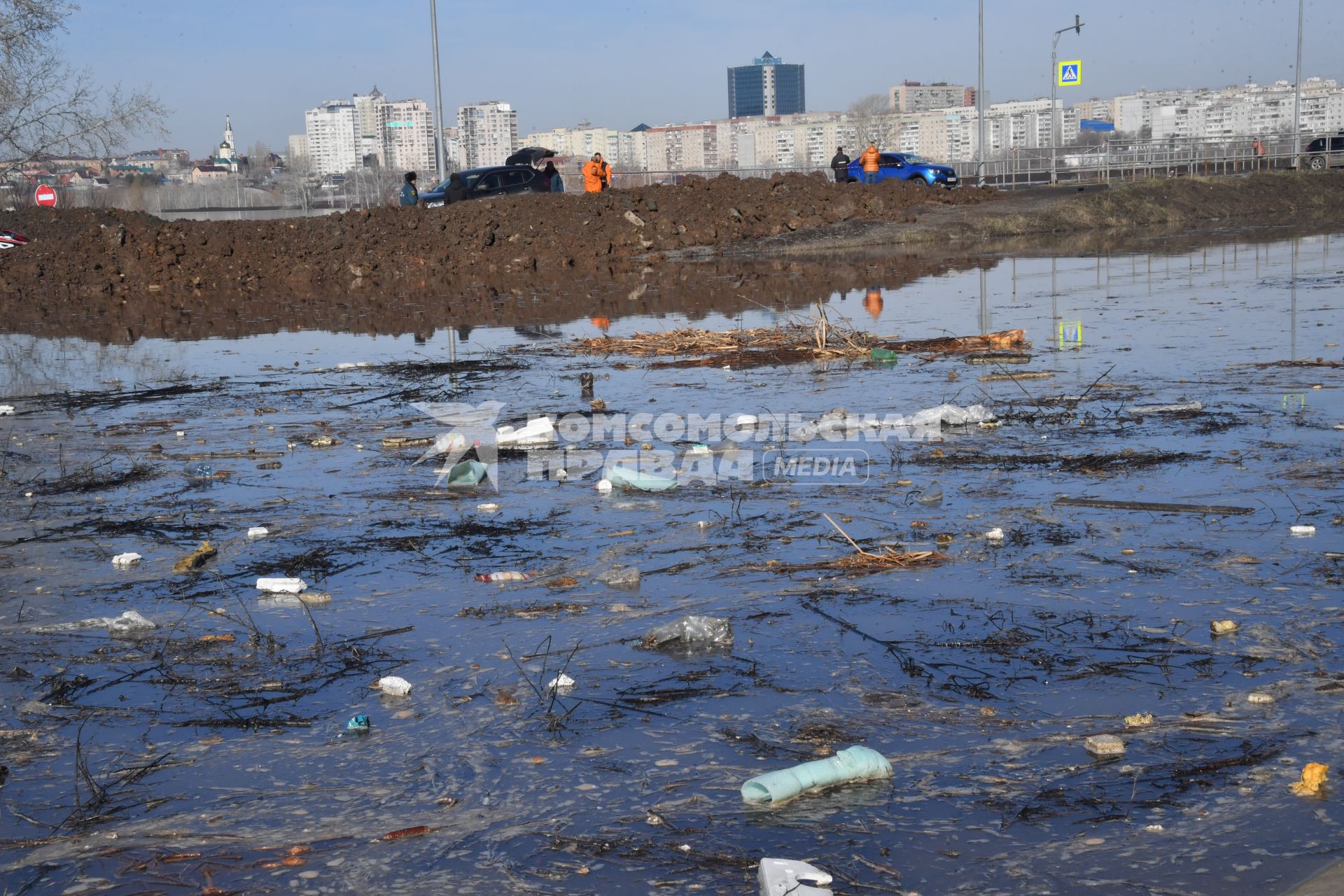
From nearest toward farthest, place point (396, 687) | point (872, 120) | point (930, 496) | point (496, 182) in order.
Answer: point (396, 687) → point (930, 496) → point (496, 182) → point (872, 120)

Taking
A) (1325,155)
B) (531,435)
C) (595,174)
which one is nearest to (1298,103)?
(1325,155)

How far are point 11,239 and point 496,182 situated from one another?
39.0ft

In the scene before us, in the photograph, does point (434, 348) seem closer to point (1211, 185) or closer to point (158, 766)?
point (158, 766)

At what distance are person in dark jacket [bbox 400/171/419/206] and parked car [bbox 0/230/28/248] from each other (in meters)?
8.83

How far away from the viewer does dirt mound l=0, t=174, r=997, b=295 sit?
24.5 meters

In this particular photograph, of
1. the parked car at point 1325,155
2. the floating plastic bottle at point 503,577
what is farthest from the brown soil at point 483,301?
the parked car at point 1325,155

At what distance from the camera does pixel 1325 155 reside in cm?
4647

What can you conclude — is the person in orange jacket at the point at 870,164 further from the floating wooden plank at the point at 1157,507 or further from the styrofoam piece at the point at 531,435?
the floating wooden plank at the point at 1157,507

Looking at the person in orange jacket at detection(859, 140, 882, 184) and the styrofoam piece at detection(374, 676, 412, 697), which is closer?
the styrofoam piece at detection(374, 676, 412, 697)

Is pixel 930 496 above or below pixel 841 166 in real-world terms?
below

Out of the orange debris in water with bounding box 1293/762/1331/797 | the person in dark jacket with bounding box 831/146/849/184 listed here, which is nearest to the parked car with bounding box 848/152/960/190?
the person in dark jacket with bounding box 831/146/849/184

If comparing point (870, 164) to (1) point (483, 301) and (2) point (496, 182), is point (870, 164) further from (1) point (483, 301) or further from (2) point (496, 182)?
(1) point (483, 301)

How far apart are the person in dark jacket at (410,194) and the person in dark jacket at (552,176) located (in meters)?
3.62

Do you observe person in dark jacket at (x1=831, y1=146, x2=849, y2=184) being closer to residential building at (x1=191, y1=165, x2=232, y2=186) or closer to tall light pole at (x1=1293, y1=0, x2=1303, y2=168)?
tall light pole at (x1=1293, y1=0, x2=1303, y2=168)
